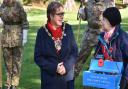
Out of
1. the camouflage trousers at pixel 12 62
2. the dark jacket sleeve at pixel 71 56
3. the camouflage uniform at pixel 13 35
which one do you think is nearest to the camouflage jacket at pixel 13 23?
the camouflage uniform at pixel 13 35

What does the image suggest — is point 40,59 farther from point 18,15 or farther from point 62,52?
point 18,15

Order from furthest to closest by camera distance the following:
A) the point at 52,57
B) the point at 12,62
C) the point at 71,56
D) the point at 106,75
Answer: the point at 12,62 → the point at 71,56 → the point at 52,57 → the point at 106,75

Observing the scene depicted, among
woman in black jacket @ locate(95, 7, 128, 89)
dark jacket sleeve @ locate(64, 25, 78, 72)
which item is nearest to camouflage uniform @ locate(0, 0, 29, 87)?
dark jacket sleeve @ locate(64, 25, 78, 72)

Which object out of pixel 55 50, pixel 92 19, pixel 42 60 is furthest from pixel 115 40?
pixel 92 19

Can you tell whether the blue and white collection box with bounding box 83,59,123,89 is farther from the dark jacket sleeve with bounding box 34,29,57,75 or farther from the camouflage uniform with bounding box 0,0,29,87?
the camouflage uniform with bounding box 0,0,29,87

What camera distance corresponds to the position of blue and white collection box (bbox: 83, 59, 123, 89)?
562 centimetres

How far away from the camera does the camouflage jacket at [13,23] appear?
8641mm

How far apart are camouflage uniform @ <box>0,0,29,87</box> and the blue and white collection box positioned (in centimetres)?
308

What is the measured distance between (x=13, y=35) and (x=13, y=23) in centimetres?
25

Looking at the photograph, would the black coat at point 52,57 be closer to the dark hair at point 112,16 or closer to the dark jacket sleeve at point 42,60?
the dark jacket sleeve at point 42,60

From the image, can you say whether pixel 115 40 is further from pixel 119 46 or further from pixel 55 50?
pixel 55 50

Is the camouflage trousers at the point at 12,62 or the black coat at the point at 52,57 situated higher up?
the black coat at the point at 52,57

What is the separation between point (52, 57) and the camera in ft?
18.9

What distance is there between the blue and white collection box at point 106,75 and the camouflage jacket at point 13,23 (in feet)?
10.1
